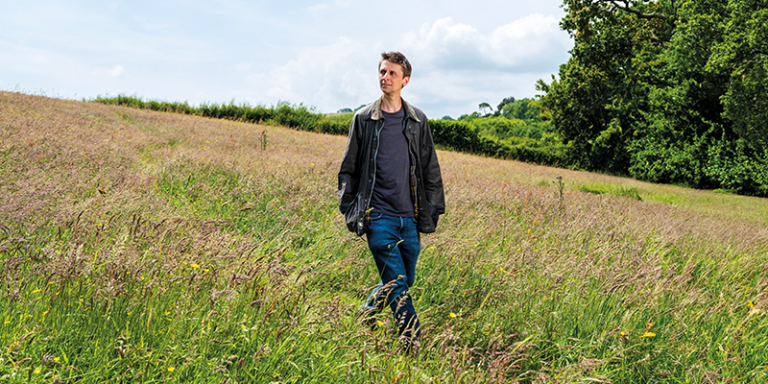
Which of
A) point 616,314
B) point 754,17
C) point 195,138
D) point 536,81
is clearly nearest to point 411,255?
point 616,314

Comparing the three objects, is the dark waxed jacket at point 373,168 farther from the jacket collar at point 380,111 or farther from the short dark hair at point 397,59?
the short dark hair at point 397,59

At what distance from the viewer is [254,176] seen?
7.16 meters

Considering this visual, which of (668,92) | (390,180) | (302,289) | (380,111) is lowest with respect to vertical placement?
(302,289)

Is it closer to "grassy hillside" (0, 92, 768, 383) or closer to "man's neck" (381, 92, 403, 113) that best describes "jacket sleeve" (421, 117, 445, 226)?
"man's neck" (381, 92, 403, 113)

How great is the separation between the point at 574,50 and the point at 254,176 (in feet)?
83.8

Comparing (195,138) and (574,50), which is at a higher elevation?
(574,50)

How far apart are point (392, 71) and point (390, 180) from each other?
833 mm

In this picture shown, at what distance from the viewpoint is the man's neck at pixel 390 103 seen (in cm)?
353

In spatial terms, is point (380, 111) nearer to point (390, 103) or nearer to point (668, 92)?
point (390, 103)

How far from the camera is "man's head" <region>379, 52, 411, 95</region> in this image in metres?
3.40

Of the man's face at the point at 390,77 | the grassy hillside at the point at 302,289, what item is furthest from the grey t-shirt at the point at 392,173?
the grassy hillside at the point at 302,289

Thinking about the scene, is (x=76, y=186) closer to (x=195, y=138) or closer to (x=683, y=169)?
(x=195, y=138)

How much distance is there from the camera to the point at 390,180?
11.2 ft

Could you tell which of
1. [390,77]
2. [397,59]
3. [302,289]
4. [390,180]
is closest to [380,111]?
[390,77]
